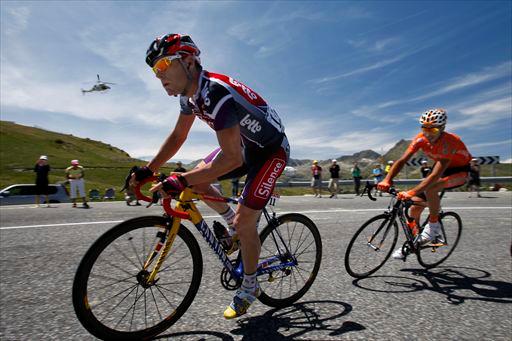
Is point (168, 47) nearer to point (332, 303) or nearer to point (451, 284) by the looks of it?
point (332, 303)

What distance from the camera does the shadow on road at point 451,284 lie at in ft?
10.3

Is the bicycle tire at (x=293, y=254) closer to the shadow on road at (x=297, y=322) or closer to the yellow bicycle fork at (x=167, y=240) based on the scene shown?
the shadow on road at (x=297, y=322)

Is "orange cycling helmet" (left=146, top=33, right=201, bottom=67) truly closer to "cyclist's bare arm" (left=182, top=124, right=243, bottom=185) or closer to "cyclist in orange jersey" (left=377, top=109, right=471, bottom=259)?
"cyclist's bare arm" (left=182, top=124, right=243, bottom=185)

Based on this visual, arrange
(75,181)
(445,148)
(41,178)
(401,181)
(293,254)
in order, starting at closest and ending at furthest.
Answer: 1. (293,254)
2. (445,148)
3. (75,181)
4. (41,178)
5. (401,181)

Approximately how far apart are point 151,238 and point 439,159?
3.91 m

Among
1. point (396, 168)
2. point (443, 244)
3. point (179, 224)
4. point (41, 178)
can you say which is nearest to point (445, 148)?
point (396, 168)

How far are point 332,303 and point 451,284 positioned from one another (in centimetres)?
163

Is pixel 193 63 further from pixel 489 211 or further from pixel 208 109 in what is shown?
pixel 489 211

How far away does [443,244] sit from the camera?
434 centimetres

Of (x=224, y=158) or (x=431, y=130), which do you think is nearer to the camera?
(x=224, y=158)

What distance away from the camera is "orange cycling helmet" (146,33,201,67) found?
239 centimetres

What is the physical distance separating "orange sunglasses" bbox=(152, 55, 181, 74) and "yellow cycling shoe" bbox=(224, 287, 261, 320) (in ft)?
6.41

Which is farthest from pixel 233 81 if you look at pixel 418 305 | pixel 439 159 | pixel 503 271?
pixel 503 271

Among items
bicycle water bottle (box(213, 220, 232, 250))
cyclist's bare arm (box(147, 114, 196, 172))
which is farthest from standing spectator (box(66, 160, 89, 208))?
bicycle water bottle (box(213, 220, 232, 250))
